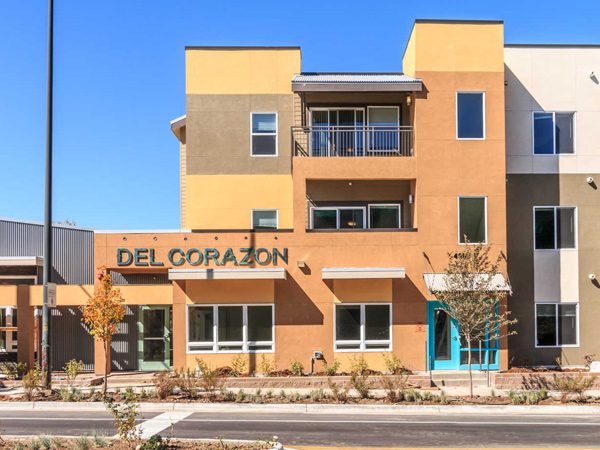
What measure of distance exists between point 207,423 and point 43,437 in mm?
4115

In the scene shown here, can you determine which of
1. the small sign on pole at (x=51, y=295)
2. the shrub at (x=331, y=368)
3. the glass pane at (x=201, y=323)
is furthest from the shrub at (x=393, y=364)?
the small sign on pole at (x=51, y=295)

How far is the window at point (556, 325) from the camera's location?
22234 millimetres

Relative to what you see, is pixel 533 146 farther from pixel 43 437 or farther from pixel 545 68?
pixel 43 437

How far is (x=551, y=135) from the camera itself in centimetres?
2275

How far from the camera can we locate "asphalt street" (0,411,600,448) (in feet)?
41.7

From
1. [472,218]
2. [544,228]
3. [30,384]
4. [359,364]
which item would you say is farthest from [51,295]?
[544,228]

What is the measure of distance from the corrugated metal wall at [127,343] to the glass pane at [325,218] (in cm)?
756

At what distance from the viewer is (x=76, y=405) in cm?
1695

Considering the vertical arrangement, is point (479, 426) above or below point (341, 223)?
below

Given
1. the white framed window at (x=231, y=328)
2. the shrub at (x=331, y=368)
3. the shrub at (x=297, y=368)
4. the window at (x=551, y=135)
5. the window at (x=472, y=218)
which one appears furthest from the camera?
the window at (x=551, y=135)

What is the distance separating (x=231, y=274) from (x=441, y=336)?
754 cm

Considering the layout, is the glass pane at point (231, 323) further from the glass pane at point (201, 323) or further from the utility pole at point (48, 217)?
the utility pole at point (48, 217)

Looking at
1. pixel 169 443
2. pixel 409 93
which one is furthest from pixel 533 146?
pixel 169 443

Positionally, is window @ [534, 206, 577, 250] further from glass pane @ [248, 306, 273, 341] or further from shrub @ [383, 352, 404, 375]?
glass pane @ [248, 306, 273, 341]
